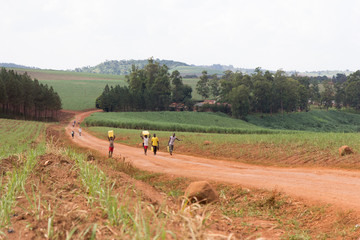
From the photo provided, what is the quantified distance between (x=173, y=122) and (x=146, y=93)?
90.9 feet

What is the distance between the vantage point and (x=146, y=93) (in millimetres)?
106125

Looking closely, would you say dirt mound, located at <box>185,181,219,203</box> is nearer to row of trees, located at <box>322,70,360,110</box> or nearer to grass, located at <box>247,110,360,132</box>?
grass, located at <box>247,110,360,132</box>

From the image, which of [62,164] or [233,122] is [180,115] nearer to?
[233,122]

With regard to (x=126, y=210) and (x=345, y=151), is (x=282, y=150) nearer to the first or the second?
(x=345, y=151)

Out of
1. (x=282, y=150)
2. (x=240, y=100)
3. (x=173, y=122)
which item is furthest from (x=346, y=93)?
(x=282, y=150)

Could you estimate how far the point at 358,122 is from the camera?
359ft

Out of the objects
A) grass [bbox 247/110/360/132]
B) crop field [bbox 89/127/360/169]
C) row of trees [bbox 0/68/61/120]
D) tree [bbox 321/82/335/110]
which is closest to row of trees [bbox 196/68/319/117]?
grass [bbox 247/110/360/132]

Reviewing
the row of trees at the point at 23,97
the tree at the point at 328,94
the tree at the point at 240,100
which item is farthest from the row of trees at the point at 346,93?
the row of trees at the point at 23,97

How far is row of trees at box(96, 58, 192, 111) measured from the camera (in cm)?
10438

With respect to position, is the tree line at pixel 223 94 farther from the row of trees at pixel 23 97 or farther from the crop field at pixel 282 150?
the crop field at pixel 282 150

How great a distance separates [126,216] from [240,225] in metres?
4.18

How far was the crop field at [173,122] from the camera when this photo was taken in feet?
190

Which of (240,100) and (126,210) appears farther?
(240,100)

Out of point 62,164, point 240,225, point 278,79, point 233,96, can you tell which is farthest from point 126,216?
point 278,79
